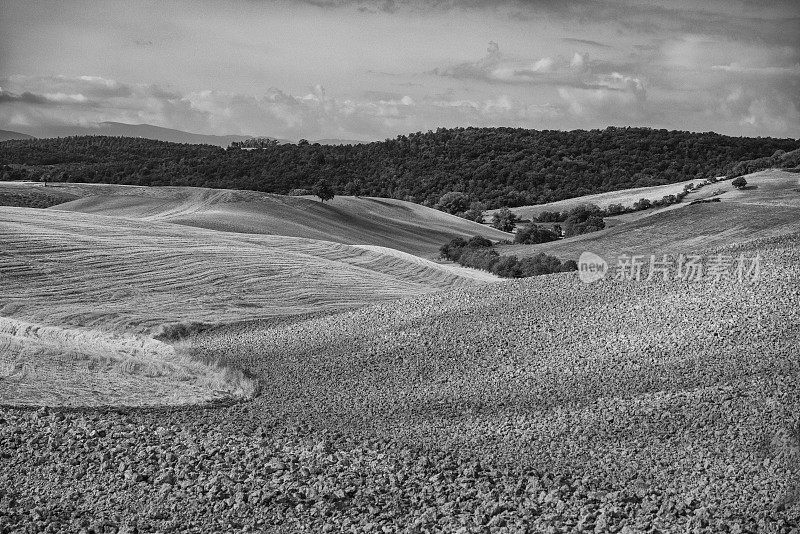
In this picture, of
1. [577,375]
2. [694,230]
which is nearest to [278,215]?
[694,230]

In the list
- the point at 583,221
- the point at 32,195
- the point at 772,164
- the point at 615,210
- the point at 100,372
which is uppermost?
the point at 772,164

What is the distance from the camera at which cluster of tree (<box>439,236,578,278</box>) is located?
4109cm

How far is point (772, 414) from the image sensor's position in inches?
486

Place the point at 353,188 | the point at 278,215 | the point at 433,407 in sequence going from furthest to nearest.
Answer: the point at 353,188 → the point at 278,215 → the point at 433,407

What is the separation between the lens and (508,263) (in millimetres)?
43625

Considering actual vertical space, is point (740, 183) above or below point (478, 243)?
above

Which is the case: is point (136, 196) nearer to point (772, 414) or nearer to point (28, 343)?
point (28, 343)

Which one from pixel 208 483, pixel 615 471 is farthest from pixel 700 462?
pixel 208 483

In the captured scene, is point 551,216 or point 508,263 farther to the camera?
point 551,216

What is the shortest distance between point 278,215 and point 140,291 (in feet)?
122

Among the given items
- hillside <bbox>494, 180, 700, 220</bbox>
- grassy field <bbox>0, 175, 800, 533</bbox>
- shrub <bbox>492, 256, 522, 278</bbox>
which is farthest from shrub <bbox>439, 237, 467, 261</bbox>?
hillside <bbox>494, 180, 700, 220</bbox>

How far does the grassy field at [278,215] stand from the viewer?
5928cm

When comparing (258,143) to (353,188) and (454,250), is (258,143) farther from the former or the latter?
(454,250)

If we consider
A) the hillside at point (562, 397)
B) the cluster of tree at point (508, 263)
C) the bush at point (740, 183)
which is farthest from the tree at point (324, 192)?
the hillside at point (562, 397)
